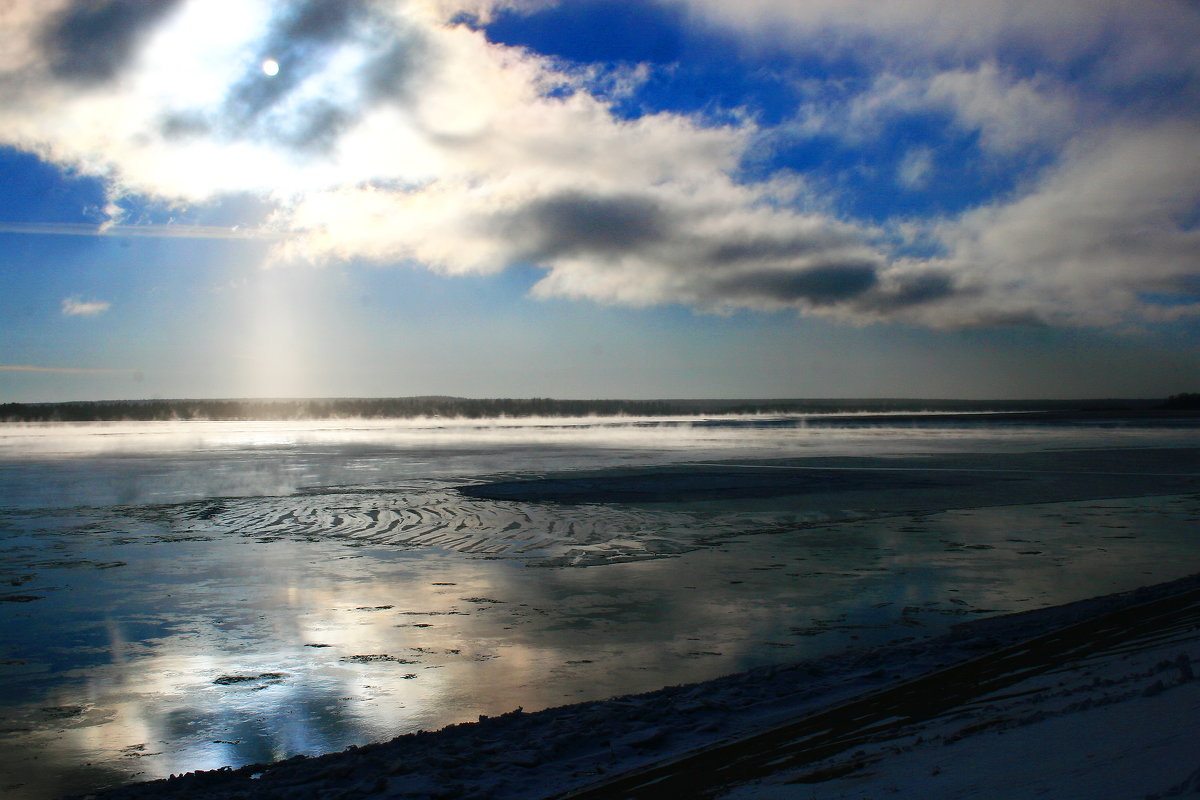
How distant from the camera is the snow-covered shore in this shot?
427 centimetres

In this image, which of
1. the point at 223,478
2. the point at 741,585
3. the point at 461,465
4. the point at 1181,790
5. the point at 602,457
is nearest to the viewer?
the point at 1181,790

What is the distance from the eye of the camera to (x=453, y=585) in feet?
35.2

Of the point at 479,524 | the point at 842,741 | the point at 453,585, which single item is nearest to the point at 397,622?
the point at 453,585

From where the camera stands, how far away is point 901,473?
25469 millimetres

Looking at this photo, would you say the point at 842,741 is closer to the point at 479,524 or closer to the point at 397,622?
the point at 397,622

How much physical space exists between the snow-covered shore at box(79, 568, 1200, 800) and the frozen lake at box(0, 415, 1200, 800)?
515mm

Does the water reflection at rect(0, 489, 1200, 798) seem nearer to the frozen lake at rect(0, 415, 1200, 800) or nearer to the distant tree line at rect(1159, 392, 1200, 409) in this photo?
the frozen lake at rect(0, 415, 1200, 800)

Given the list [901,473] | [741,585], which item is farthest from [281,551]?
[901,473]

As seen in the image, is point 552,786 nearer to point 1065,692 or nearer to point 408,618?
point 1065,692

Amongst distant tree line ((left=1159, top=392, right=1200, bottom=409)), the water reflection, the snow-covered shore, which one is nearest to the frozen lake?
the water reflection

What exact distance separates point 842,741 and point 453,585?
6.31 metres

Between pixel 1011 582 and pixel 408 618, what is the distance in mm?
7051

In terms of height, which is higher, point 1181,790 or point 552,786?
point 1181,790

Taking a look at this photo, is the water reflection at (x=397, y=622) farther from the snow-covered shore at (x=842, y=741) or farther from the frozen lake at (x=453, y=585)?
the snow-covered shore at (x=842, y=741)
